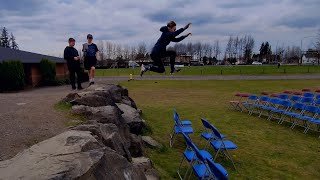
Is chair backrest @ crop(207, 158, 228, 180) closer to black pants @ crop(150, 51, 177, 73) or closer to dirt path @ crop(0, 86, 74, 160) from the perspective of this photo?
dirt path @ crop(0, 86, 74, 160)

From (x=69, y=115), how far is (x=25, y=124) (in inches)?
52.7

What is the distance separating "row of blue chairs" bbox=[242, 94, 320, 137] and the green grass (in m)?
7.66

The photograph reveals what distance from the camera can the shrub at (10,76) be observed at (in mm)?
19095

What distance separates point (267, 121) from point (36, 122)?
9303mm

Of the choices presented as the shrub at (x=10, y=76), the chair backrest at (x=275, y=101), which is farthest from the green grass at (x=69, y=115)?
the shrub at (x=10, y=76)

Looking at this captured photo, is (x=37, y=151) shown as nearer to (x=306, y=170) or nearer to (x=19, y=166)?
(x=19, y=166)

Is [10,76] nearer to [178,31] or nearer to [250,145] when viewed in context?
[178,31]

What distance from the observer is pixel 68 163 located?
13.1 ft

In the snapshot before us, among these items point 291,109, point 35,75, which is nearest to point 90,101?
point 291,109

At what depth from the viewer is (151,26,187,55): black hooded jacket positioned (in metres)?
7.98

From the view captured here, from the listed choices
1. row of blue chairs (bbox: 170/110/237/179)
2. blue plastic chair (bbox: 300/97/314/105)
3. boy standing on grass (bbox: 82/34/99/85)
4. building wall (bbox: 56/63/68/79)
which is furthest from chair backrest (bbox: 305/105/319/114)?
building wall (bbox: 56/63/68/79)

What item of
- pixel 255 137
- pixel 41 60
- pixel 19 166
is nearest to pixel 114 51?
pixel 41 60

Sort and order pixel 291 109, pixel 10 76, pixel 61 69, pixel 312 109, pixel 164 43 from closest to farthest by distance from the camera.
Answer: pixel 164 43 < pixel 312 109 < pixel 291 109 < pixel 10 76 < pixel 61 69

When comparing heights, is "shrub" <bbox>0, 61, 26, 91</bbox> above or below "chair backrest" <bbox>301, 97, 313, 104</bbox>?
above
